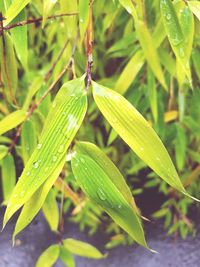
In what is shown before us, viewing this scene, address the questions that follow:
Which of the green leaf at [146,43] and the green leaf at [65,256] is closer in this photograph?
the green leaf at [146,43]

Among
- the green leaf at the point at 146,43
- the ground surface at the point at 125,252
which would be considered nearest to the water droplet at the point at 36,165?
the green leaf at the point at 146,43

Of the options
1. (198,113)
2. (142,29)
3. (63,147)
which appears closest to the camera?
(63,147)

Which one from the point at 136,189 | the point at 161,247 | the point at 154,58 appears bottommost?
the point at 161,247

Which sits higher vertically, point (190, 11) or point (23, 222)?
point (190, 11)

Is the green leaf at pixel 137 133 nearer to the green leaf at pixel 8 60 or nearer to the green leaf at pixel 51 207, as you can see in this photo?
the green leaf at pixel 8 60

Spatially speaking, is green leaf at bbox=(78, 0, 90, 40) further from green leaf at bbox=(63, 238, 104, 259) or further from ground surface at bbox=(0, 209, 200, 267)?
ground surface at bbox=(0, 209, 200, 267)

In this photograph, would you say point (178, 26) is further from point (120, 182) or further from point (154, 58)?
point (154, 58)

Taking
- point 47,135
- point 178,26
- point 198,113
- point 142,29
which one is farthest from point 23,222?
point 198,113

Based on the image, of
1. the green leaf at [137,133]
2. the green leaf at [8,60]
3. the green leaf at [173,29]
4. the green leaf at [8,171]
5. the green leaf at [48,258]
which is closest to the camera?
the green leaf at [137,133]
